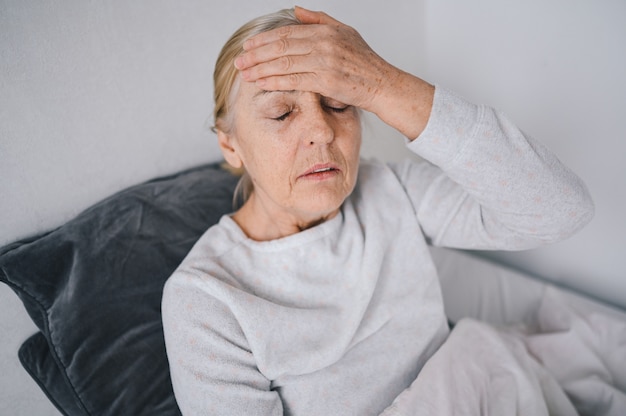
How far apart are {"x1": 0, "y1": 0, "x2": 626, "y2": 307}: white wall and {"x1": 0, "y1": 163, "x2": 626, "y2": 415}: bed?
0.37ft

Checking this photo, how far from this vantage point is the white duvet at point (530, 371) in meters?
0.96

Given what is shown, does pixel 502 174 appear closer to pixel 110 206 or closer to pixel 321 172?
pixel 321 172

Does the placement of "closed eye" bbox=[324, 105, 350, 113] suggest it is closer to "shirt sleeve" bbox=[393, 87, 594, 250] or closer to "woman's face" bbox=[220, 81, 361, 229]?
"woman's face" bbox=[220, 81, 361, 229]

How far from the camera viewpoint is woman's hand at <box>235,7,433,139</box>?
2.64 ft

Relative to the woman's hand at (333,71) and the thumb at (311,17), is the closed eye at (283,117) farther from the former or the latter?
the thumb at (311,17)

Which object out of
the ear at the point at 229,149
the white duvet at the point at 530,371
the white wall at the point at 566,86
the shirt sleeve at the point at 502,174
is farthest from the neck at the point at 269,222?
the white wall at the point at 566,86

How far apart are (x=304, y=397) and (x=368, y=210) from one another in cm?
48

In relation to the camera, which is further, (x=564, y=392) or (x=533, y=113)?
(x=533, y=113)

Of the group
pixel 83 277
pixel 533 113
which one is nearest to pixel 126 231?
pixel 83 277

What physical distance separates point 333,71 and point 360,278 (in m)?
0.50

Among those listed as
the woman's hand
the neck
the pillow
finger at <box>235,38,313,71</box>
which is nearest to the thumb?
the woman's hand

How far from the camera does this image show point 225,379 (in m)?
0.84

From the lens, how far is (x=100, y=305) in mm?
977

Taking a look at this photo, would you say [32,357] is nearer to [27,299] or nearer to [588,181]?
[27,299]
